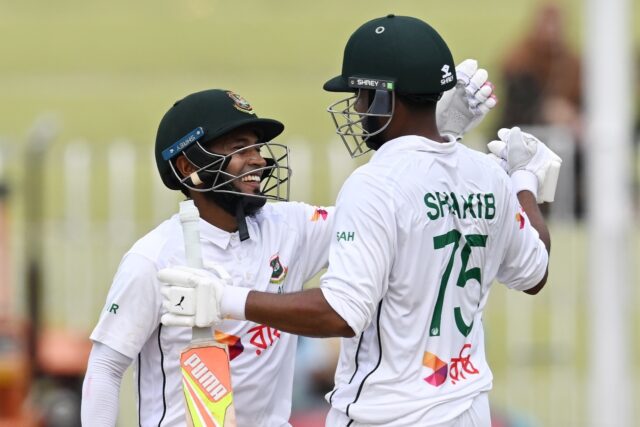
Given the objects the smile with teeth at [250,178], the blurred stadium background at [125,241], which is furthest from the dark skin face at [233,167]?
the blurred stadium background at [125,241]

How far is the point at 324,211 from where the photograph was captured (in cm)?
486

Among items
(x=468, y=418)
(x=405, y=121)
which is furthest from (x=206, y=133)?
(x=468, y=418)

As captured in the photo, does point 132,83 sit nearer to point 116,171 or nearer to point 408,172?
point 116,171

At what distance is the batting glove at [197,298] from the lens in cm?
409

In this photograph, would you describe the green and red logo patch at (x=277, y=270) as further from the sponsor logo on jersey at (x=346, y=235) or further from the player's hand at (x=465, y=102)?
the player's hand at (x=465, y=102)

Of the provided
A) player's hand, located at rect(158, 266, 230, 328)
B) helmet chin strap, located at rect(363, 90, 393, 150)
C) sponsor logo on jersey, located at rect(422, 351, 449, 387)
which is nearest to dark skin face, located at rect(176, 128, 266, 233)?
helmet chin strap, located at rect(363, 90, 393, 150)

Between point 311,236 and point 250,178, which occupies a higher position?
point 250,178

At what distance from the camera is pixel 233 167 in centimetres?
456

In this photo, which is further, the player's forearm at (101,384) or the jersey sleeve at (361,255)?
the player's forearm at (101,384)

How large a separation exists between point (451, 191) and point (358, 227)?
320 mm

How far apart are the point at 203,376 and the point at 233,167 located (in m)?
0.66

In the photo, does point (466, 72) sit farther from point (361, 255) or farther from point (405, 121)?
point (361, 255)

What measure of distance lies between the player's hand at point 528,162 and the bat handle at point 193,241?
1.02 meters

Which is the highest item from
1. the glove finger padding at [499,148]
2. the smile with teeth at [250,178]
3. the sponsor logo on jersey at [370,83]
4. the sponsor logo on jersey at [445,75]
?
the sponsor logo on jersey at [445,75]
